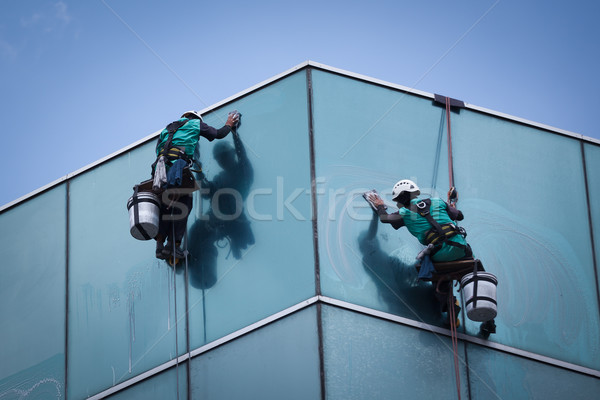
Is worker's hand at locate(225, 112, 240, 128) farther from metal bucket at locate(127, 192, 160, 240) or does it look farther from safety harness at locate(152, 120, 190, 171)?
metal bucket at locate(127, 192, 160, 240)

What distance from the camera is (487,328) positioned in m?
14.1

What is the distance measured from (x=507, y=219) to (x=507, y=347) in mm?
1921

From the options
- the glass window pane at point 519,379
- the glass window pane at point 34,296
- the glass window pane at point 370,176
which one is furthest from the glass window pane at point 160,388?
the glass window pane at point 519,379

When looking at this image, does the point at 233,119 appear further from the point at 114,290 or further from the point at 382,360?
the point at 382,360

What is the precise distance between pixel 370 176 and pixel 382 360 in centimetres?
263

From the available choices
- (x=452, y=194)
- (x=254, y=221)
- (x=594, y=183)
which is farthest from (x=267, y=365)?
(x=594, y=183)

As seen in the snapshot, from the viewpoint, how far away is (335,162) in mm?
14688

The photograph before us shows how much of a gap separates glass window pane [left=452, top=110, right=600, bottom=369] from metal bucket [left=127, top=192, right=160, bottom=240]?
13.7 feet

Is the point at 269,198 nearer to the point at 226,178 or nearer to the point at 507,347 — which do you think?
the point at 226,178

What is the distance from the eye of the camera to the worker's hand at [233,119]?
15.3 m

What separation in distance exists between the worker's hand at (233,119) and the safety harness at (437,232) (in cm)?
303

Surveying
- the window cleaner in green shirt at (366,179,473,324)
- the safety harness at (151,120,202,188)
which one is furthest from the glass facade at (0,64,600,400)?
the safety harness at (151,120,202,188)

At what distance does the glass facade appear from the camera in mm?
13648

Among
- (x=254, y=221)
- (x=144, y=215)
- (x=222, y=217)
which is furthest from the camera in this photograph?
(x=222, y=217)
